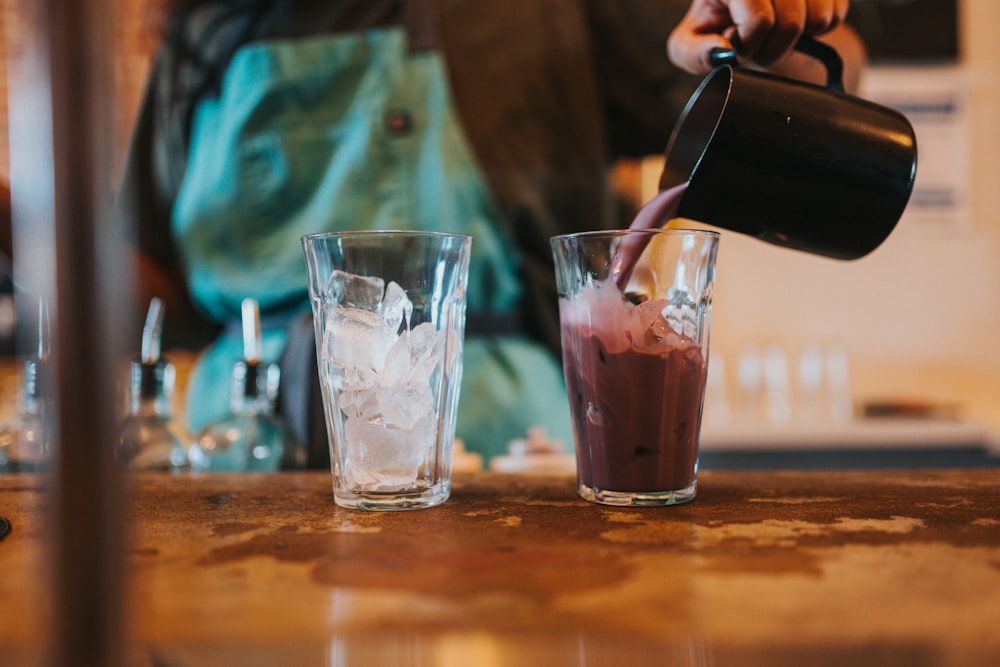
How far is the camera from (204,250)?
1532 millimetres

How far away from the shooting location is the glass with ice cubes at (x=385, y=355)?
670 millimetres

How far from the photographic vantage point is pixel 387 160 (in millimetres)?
1518

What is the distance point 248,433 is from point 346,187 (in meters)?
0.52

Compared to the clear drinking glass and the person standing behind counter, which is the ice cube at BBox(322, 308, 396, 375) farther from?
the person standing behind counter

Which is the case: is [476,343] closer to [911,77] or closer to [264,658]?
[264,658]

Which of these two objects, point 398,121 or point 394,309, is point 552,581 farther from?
point 398,121

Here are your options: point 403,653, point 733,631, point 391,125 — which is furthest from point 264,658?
point 391,125

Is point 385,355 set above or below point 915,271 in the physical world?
below

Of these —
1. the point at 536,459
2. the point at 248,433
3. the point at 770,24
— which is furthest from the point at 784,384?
the point at 770,24

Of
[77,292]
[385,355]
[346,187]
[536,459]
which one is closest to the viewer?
[77,292]

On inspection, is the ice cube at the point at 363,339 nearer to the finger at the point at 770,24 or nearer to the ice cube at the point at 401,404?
the ice cube at the point at 401,404

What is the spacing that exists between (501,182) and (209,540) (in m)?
1.02

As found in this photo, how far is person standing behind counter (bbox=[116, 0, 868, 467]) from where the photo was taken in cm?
150

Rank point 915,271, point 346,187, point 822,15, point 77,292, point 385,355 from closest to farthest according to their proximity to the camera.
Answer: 1. point 77,292
2. point 385,355
3. point 822,15
4. point 346,187
5. point 915,271
